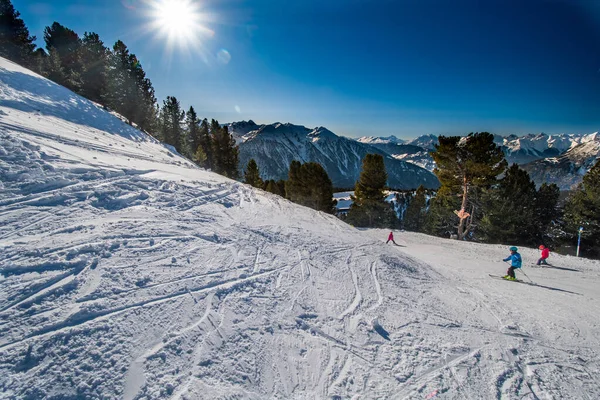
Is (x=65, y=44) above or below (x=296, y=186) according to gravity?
above

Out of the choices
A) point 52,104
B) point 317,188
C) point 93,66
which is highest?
point 93,66

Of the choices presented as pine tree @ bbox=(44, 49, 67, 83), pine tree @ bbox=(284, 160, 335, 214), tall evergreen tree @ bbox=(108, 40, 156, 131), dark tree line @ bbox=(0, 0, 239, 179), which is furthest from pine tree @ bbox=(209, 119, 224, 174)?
pine tree @ bbox=(44, 49, 67, 83)

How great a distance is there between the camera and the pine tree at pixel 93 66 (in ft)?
104

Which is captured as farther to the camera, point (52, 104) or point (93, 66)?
point (93, 66)

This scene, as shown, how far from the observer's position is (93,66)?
3170 centimetres

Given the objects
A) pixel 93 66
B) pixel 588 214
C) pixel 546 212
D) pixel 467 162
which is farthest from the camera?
pixel 93 66

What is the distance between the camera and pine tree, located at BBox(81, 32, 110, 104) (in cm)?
3177

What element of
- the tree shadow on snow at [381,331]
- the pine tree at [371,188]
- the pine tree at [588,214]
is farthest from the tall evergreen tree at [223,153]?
the pine tree at [588,214]

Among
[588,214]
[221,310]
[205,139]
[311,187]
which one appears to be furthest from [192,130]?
[588,214]

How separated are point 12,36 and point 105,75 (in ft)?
38.9

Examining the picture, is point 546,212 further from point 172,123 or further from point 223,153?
point 172,123

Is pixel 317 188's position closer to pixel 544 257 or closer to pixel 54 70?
pixel 544 257

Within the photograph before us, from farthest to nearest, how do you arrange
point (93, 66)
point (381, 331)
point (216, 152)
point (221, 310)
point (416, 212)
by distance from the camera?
point (416, 212)
point (216, 152)
point (93, 66)
point (381, 331)
point (221, 310)

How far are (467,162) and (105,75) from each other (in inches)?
1576
